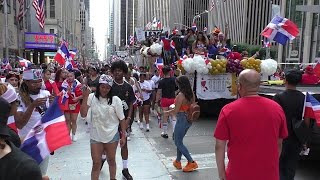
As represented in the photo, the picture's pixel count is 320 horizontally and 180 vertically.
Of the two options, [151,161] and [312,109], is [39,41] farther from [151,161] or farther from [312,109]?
[312,109]

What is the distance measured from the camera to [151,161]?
6773 mm

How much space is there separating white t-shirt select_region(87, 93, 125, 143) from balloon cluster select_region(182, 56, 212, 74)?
19.5ft

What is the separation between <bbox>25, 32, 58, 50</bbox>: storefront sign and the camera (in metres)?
45.7

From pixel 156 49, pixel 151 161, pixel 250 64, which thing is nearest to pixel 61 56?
pixel 156 49

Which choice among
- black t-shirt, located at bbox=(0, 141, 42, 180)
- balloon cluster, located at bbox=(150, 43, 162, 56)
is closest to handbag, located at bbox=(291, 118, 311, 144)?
black t-shirt, located at bbox=(0, 141, 42, 180)

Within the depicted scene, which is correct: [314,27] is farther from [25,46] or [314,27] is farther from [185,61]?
[185,61]

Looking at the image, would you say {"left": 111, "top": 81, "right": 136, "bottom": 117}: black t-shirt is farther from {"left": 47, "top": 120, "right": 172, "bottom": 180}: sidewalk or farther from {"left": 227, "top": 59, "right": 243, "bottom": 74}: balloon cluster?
{"left": 227, "top": 59, "right": 243, "bottom": 74}: balloon cluster

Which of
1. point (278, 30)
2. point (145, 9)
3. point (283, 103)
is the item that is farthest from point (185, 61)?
point (145, 9)

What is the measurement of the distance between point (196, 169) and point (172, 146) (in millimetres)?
1835

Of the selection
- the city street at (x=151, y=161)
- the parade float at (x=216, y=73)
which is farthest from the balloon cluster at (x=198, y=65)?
the city street at (x=151, y=161)

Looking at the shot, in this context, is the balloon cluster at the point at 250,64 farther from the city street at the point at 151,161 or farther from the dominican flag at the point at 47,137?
the dominican flag at the point at 47,137

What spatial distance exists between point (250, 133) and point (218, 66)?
772cm

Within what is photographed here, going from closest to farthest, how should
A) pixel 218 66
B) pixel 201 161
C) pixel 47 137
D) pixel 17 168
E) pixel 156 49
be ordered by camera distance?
1. pixel 17 168
2. pixel 47 137
3. pixel 201 161
4. pixel 218 66
5. pixel 156 49

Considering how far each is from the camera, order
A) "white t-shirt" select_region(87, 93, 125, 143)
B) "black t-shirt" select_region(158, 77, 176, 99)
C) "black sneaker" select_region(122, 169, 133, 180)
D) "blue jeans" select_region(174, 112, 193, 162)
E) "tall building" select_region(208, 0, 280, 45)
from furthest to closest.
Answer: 1. "tall building" select_region(208, 0, 280, 45)
2. "black t-shirt" select_region(158, 77, 176, 99)
3. "blue jeans" select_region(174, 112, 193, 162)
4. "black sneaker" select_region(122, 169, 133, 180)
5. "white t-shirt" select_region(87, 93, 125, 143)
